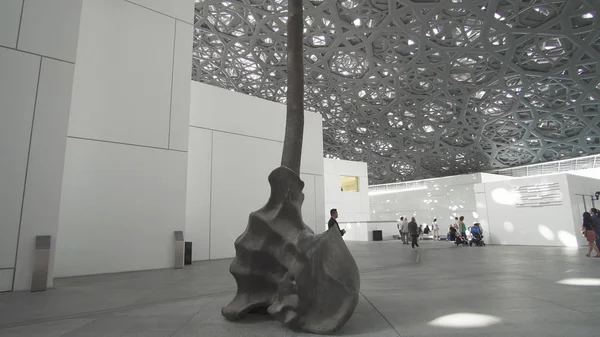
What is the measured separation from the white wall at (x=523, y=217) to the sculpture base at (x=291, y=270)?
51.9 feet

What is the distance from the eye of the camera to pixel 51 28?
5863 mm

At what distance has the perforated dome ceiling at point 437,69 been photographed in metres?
18.8

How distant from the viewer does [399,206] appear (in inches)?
1272

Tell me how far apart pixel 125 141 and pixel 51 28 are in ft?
8.78

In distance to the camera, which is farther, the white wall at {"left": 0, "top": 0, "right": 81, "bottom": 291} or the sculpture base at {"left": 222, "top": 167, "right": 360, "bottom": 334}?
the white wall at {"left": 0, "top": 0, "right": 81, "bottom": 291}

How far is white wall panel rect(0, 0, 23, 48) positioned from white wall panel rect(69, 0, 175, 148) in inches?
72.8

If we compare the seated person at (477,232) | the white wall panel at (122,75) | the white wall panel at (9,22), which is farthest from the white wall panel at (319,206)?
the white wall panel at (9,22)

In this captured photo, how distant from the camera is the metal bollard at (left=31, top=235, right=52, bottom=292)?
5.15m

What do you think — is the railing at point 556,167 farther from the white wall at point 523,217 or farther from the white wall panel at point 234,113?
the white wall panel at point 234,113

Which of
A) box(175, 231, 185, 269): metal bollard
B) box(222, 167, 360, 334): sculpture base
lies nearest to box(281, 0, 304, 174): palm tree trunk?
box(222, 167, 360, 334): sculpture base

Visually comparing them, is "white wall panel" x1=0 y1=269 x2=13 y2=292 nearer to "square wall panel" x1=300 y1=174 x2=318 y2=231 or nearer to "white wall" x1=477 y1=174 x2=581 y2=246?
"square wall panel" x1=300 y1=174 x2=318 y2=231

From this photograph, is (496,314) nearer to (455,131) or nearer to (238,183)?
(238,183)

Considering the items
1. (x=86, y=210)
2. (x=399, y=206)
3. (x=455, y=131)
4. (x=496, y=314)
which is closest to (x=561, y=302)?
(x=496, y=314)

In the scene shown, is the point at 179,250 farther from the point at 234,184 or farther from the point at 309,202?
the point at 309,202
